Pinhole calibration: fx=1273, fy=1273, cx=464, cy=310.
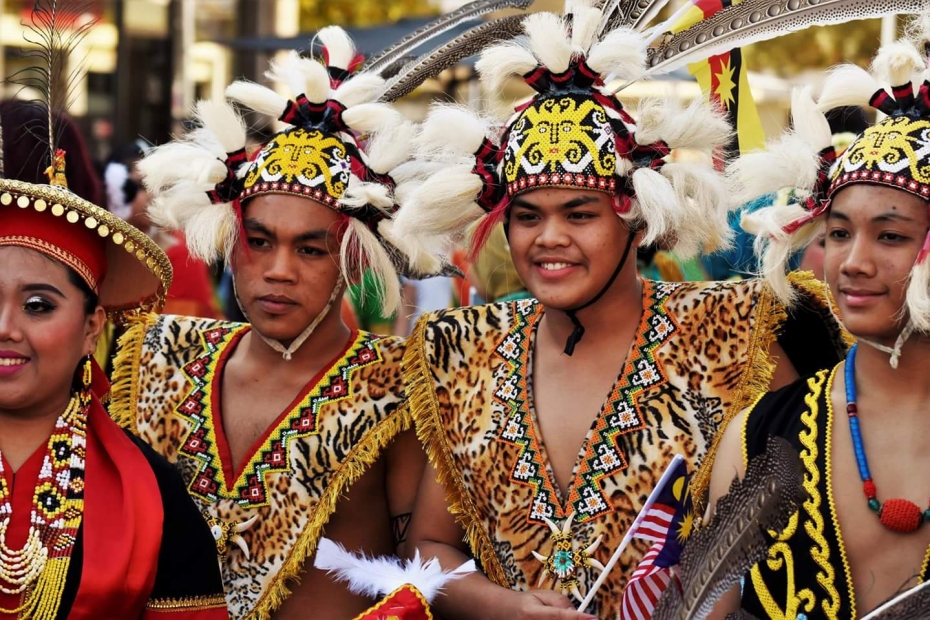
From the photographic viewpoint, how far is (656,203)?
339 cm

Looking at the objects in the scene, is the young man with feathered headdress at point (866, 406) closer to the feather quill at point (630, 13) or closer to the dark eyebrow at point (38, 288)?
the feather quill at point (630, 13)

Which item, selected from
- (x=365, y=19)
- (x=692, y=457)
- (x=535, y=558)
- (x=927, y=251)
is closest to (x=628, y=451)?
(x=692, y=457)

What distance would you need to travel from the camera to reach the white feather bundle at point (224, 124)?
13.1 ft

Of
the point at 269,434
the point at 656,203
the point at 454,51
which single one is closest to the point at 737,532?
the point at 656,203

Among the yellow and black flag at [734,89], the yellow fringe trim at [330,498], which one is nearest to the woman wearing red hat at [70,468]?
the yellow fringe trim at [330,498]

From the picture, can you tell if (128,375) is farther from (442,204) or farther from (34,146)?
(442,204)

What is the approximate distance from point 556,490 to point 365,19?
35.6 ft

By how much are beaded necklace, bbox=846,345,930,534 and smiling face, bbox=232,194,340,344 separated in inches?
63.4

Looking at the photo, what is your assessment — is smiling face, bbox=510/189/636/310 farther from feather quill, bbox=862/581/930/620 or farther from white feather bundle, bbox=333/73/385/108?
feather quill, bbox=862/581/930/620

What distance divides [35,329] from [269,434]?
103 cm

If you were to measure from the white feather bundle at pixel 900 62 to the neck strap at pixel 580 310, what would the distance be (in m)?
0.83

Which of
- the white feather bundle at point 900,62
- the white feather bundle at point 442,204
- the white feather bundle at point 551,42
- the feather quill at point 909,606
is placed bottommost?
the feather quill at point 909,606

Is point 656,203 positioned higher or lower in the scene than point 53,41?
lower

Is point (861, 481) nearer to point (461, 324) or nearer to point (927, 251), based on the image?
point (927, 251)
